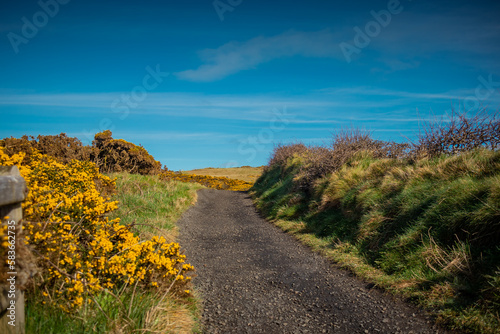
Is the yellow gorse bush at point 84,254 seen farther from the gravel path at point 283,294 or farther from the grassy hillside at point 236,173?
the grassy hillside at point 236,173

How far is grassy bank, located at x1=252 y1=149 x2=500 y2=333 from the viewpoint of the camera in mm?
4250

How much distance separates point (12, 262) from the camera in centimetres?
242

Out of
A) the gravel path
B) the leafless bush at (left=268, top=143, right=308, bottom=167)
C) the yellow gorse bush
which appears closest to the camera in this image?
the yellow gorse bush

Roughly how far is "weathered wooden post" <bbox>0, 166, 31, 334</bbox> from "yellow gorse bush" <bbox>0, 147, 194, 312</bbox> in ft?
0.39

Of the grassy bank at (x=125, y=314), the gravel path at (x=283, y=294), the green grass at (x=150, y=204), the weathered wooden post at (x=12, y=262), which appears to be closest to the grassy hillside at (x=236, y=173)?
the green grass at (x=150, y=204)

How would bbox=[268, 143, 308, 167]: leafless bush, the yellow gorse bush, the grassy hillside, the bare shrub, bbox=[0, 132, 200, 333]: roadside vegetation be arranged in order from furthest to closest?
the grassy hillside < bbox=[268, 143, 308, 167]: leafless bush < the bare shrub < the yellow gorse bush < bbox=[0, 132, 200, 333]: roadside vegetation

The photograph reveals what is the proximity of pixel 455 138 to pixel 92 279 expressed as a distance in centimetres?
911

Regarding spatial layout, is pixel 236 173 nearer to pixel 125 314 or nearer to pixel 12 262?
pixel 125 314

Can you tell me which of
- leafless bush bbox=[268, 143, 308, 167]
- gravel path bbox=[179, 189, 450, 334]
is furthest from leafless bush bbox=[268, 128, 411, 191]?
leafless bush bbox=[268, 143, 308, 167]

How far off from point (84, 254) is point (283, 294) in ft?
10.6

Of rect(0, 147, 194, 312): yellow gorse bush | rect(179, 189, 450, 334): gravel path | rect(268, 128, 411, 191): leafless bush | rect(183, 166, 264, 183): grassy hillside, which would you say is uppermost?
rect(183, 166, 264, 183): grassy hillside

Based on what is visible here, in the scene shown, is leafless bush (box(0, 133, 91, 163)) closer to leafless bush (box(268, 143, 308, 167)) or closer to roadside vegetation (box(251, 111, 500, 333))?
roadside vegetation (box(251, 111, 500, 333))

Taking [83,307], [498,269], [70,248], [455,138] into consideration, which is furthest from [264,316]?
[455,138]

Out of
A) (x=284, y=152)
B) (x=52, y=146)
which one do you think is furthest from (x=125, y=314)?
(x=284, y=152)
